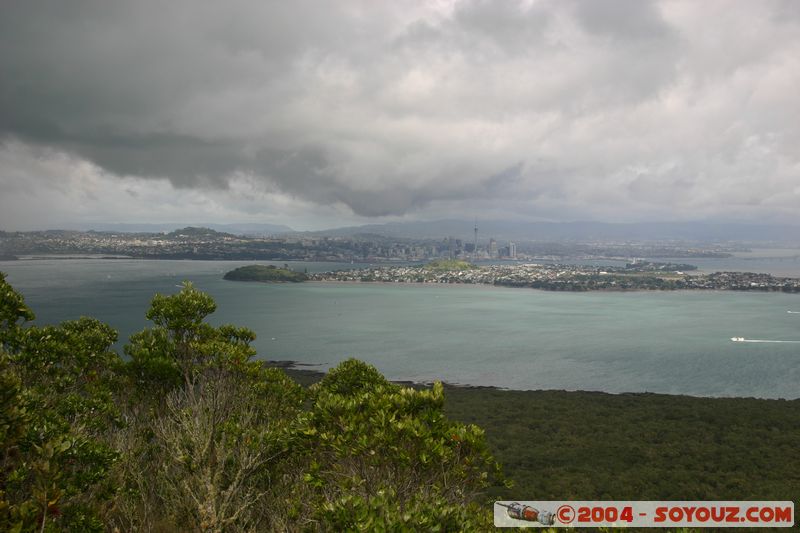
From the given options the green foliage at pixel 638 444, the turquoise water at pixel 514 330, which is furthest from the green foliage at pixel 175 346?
the turquoise water at pixel 514 330

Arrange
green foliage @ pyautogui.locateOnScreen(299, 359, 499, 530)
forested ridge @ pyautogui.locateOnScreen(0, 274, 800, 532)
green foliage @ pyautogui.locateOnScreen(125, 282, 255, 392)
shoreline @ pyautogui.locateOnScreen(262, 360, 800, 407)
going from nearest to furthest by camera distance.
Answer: forested ridge @ pyautogui.locateOnScreen(0, 274, 800, 532)
green foliage @ pyautogui.locateOnScreen(299, 359, 499, 530)
green foliage @ pyautogui.locateOnScreen(125, 282, 255, 392)
shoreline @ pyautogui.locateOnScreen(262, 360, 800, 407)

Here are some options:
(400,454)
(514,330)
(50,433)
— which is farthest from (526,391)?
(50,433)

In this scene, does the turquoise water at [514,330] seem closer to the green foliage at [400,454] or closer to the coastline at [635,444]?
the coastline at [635,444]

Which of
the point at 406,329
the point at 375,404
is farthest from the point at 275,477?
the point at 406,329

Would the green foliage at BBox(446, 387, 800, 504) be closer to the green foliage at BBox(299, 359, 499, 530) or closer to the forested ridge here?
the forested ridge

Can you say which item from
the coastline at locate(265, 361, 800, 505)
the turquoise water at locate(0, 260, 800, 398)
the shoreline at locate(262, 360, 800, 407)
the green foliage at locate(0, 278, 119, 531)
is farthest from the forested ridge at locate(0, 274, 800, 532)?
the turquoise water at locate(0, 260, 800, 398)

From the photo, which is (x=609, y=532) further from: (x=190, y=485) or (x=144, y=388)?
(x=144, y=388)

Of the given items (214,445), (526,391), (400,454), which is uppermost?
(400,454)

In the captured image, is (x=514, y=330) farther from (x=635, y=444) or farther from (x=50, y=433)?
(x=50, y=433)
